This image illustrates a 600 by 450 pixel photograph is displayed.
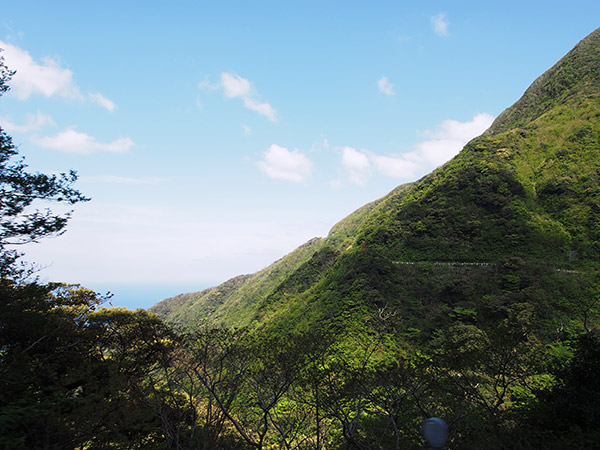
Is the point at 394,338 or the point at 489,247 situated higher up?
the point at 489,247

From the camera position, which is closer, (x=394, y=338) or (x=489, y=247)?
(x=394, y=338)

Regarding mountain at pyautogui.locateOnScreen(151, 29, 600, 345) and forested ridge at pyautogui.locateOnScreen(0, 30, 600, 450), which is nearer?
forested ridge at pyautogui.locateOnScreen(0, 30, 600, 450)

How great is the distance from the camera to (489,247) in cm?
3212

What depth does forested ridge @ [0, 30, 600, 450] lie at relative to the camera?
9133mm

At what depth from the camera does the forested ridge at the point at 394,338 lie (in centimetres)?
913

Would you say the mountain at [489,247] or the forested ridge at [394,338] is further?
the mountain at [489,247]

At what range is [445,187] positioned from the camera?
4150 centimetres

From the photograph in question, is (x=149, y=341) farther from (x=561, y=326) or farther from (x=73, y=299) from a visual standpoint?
(x=561, y=326)

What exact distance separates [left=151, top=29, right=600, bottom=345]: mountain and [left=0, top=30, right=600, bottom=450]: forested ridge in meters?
0.19

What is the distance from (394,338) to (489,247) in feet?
54.0

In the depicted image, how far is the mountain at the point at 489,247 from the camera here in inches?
956

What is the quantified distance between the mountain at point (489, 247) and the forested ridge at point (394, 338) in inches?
7.6

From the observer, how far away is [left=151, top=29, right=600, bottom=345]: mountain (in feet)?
79.7

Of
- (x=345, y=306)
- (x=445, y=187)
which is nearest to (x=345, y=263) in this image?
(x=345, y=306)
